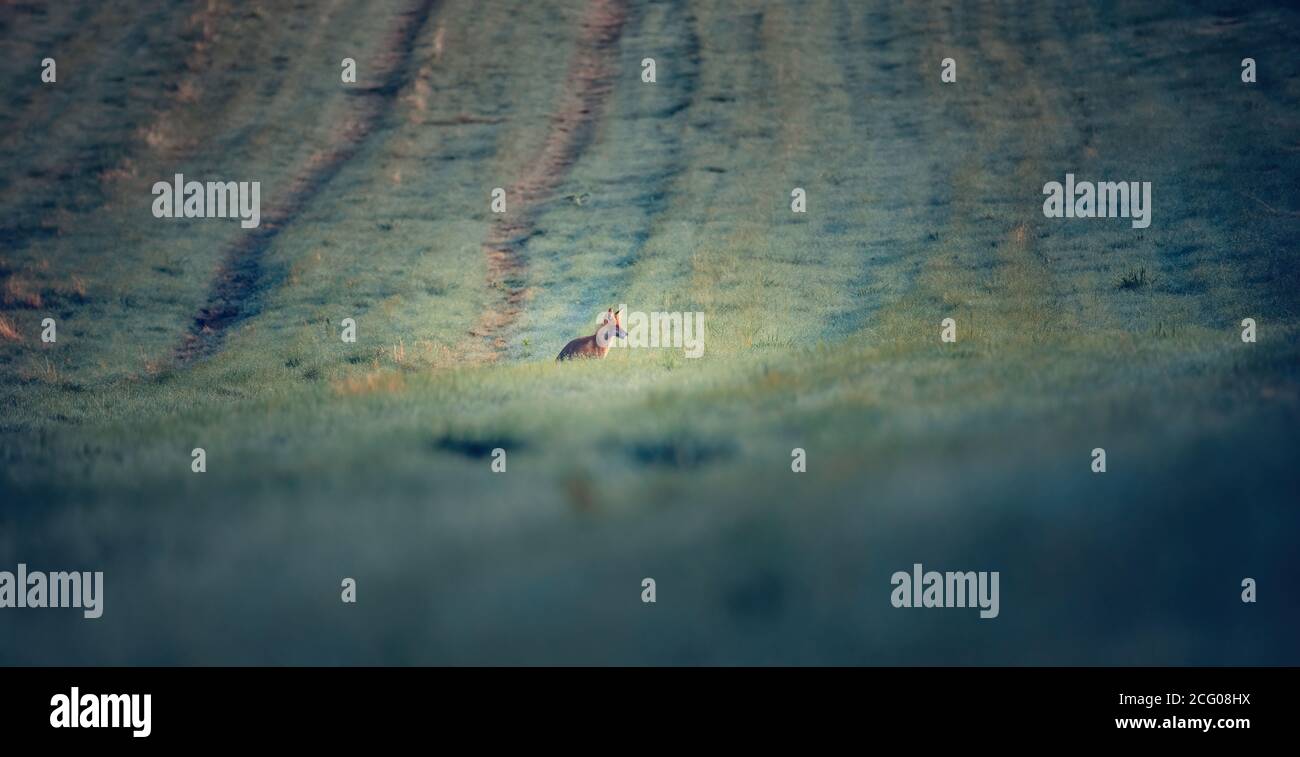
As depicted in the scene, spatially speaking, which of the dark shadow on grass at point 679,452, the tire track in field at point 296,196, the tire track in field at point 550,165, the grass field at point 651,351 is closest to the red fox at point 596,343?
the grass field at point 651,351

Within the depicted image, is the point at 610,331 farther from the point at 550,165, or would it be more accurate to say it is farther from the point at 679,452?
the point at 550,165

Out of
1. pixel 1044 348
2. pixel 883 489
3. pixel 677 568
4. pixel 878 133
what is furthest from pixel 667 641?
pixel 878 133

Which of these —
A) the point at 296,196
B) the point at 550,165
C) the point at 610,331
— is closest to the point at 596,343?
the point at 610,331

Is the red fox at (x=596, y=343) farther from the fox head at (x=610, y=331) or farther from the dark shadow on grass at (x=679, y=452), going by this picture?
the dark shadow on grass at (x=679, y=452)

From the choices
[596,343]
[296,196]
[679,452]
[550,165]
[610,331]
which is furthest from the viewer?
[550,165]

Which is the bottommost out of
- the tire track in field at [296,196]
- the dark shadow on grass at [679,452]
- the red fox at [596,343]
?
the dark shadow on grass at [679,452]

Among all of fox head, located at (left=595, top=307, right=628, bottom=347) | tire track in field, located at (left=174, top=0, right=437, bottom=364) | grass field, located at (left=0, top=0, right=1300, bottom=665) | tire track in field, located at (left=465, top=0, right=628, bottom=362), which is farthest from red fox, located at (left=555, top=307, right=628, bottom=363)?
tire track in field, located at (left=174, top=0, right=437, bottom=364)

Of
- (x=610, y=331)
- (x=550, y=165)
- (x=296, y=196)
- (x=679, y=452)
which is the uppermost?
(x=550, y=165)
